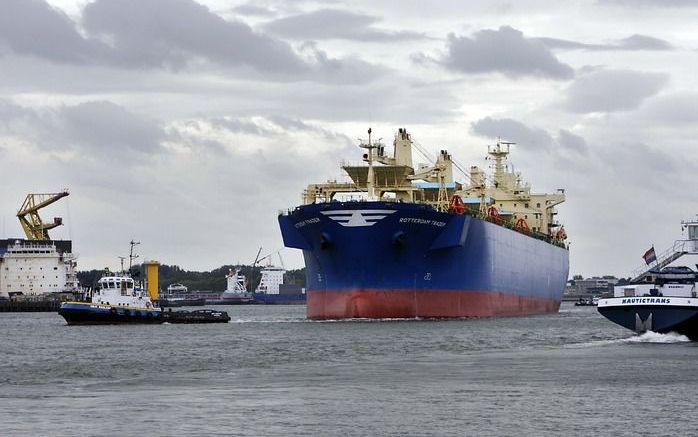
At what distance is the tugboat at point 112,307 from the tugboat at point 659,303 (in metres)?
32.1

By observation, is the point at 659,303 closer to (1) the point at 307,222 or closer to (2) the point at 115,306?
(1) the point at 307,222

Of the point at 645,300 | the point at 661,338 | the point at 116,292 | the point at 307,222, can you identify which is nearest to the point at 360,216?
the point at 307,222

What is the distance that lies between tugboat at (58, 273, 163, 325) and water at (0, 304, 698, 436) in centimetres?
1613

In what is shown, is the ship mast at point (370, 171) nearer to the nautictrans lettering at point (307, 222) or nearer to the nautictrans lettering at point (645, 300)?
the nautictrans lettering at point (307, 222)

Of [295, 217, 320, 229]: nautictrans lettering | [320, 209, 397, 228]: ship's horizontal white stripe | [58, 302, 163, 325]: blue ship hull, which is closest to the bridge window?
A: [320, 209, 397, 228]: ship's horizontal white stripe

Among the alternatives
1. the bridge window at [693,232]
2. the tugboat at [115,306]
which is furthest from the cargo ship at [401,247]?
the bridge window at [693,232]

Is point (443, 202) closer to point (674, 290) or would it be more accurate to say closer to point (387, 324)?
point (387, 324)

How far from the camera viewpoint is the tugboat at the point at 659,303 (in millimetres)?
44312

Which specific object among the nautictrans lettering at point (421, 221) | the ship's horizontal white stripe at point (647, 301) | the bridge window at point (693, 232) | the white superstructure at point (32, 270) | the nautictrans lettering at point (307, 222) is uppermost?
the white superstructure at point (32, 270)

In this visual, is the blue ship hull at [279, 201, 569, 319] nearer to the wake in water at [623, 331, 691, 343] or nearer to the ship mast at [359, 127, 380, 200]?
the ship mast at [359, 127, 380, 200]

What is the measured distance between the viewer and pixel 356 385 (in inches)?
1232

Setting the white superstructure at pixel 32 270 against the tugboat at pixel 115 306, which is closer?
the tugboat at pixel 115 306

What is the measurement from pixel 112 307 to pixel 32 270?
8715cm

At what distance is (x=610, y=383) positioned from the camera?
30.9 m
